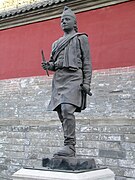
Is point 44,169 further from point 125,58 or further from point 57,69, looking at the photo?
point 125,58

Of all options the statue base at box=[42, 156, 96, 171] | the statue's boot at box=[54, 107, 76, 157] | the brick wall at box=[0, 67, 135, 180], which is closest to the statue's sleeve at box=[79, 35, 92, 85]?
the statue's boot at box=[54, 107, 76, 157]

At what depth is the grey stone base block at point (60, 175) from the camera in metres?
3.43

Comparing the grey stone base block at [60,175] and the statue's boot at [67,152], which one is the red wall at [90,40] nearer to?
the statue's boot at [67,152]

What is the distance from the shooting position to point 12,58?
895 cm

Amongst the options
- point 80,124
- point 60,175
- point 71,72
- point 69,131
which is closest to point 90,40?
point 80,124

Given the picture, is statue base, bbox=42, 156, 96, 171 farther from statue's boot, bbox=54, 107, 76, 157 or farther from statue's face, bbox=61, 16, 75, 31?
statue's face, bbox=61, 16, 75, 31

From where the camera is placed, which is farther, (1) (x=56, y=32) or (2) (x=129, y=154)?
(1) (x=56, y=32)

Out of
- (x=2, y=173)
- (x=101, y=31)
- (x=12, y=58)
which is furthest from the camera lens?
(x=12, y=58)

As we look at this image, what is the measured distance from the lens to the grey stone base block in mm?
3426

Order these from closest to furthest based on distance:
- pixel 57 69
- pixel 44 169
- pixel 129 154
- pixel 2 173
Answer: pixel 44 169
pixel 57 69
pixel 129 154
pixel 2 173

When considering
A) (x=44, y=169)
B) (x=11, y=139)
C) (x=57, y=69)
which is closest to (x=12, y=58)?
(x=11, y=139)

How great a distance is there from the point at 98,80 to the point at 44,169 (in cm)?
380

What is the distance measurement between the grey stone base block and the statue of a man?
34cm

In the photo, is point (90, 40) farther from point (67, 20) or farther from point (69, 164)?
point (69, 164)
